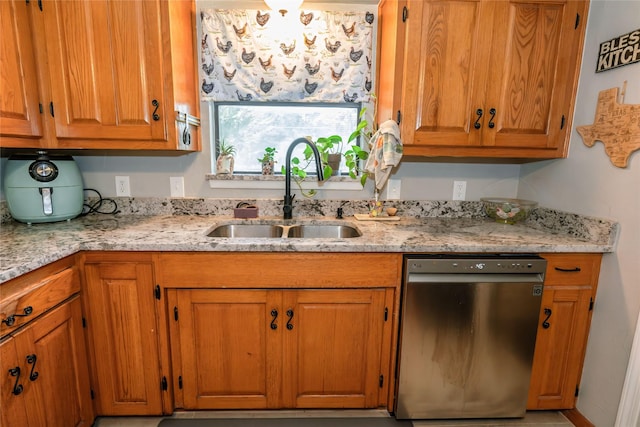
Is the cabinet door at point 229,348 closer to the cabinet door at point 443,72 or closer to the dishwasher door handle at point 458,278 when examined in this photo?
the dishwasher door handle at point 458,278

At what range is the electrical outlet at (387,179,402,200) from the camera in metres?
2.04

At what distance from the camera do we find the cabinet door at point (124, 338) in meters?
1.40

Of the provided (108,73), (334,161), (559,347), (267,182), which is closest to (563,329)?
(559,347)

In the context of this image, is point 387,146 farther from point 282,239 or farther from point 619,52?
point 619,52

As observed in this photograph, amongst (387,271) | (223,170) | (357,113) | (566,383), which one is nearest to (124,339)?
(223,170)

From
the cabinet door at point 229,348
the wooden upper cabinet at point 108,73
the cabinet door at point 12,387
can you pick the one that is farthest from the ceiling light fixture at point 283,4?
the cabinet door at point 12,387

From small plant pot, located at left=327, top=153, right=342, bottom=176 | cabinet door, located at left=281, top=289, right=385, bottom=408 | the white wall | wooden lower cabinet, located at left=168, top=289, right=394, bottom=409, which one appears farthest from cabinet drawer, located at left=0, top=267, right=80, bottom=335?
the white wall

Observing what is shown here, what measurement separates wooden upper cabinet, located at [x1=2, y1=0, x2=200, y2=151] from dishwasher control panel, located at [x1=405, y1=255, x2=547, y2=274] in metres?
1.30

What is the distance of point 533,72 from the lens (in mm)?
1568

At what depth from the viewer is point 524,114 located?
1606 mm

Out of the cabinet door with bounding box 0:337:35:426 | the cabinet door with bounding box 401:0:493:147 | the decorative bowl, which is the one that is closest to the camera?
the cabinet door with bounding box 0:337:35:426

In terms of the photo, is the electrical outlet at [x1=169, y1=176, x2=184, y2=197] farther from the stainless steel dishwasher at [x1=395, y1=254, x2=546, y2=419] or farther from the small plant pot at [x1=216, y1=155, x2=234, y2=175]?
the stainless steel dishwasher at [x1=395, y1=254, x2=546, y2=419]

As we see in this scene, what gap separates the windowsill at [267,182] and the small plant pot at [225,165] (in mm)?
28

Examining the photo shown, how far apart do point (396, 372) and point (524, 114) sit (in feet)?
4.65
